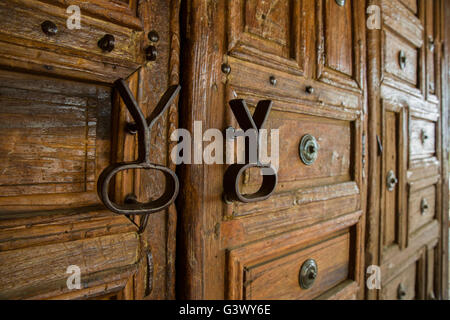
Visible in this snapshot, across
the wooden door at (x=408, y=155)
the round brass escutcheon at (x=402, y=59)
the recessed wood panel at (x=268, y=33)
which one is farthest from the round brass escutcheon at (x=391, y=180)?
the recessed wood panel at (x=268, y=33)

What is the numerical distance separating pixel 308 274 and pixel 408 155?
0.80 m

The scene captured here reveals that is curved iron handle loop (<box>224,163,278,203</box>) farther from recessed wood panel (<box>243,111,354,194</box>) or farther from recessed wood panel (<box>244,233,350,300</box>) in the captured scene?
recessed wood panel (<box>244,233,350,300</box>)

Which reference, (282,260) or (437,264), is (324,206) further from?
(437,264)

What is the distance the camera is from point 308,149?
2.17ft

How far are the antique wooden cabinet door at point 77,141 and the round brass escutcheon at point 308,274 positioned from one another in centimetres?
38

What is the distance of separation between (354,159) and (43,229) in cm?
81

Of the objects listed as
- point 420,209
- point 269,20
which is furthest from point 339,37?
point 420,209

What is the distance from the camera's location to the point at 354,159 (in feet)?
2.71

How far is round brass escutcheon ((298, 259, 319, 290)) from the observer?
25.9 inches

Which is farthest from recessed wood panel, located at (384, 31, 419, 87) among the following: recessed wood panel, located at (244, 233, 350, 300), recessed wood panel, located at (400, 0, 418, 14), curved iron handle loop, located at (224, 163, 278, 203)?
curved iron handle loop, located at (224, 163, 278, 203)

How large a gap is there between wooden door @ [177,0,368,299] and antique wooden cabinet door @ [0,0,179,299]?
53mm

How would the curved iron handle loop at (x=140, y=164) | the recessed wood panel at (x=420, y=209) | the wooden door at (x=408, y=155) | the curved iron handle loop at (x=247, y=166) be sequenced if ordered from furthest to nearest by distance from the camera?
the recessed wood panel at (x=420, y=209) → the wooden door at (x=408, y=155) → the curved iron handle loop at (x=247, y=166) → the curved iron handle loop at (x=140, y=164)

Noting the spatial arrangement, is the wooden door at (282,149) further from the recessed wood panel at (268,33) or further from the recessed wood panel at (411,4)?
the recessed wood panel at (411,4)

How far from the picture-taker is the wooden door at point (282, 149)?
46 centimetres
